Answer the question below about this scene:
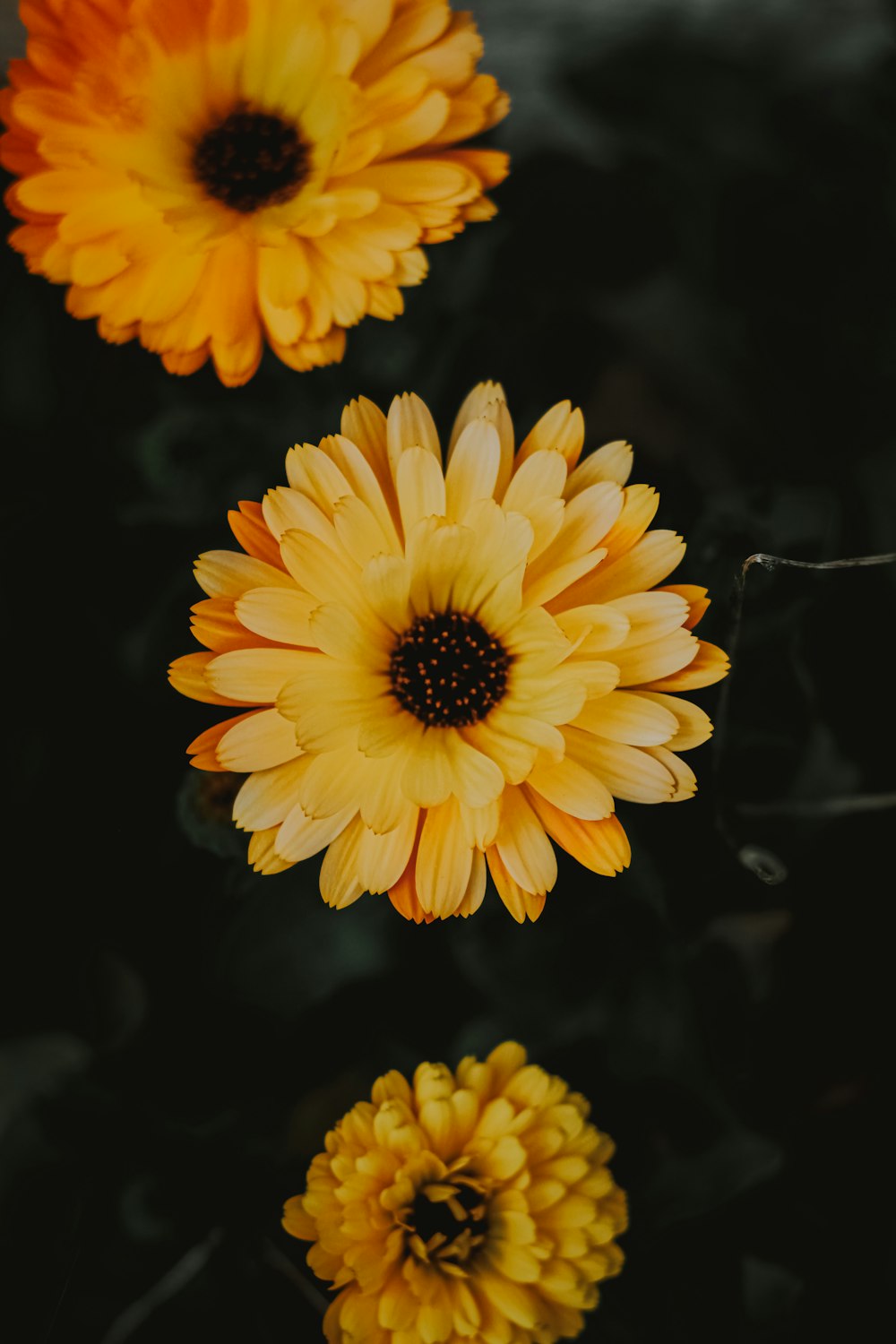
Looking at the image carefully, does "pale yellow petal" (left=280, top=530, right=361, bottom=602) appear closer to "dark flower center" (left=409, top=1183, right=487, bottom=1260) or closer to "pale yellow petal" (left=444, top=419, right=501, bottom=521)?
Result: "pale yellow petal" (left=444, top=419, right=501, bottom=521)

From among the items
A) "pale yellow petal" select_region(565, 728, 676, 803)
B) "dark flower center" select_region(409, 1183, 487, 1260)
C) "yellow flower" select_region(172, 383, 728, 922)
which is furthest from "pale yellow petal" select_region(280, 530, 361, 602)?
"dark flower center" select_region(409, 1183, 487, 1260)

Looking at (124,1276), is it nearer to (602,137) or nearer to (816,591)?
(816,591)

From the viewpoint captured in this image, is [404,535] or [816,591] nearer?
[404,535]

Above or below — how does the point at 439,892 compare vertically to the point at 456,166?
below

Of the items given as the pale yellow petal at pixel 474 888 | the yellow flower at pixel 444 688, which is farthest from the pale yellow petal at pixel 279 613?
the pale yellow petal at pixel 474 888

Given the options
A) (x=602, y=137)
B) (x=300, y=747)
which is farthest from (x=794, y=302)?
(x=300, y=747)

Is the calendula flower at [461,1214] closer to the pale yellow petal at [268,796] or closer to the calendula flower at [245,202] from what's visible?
the pale yellow petal at [268,796]
